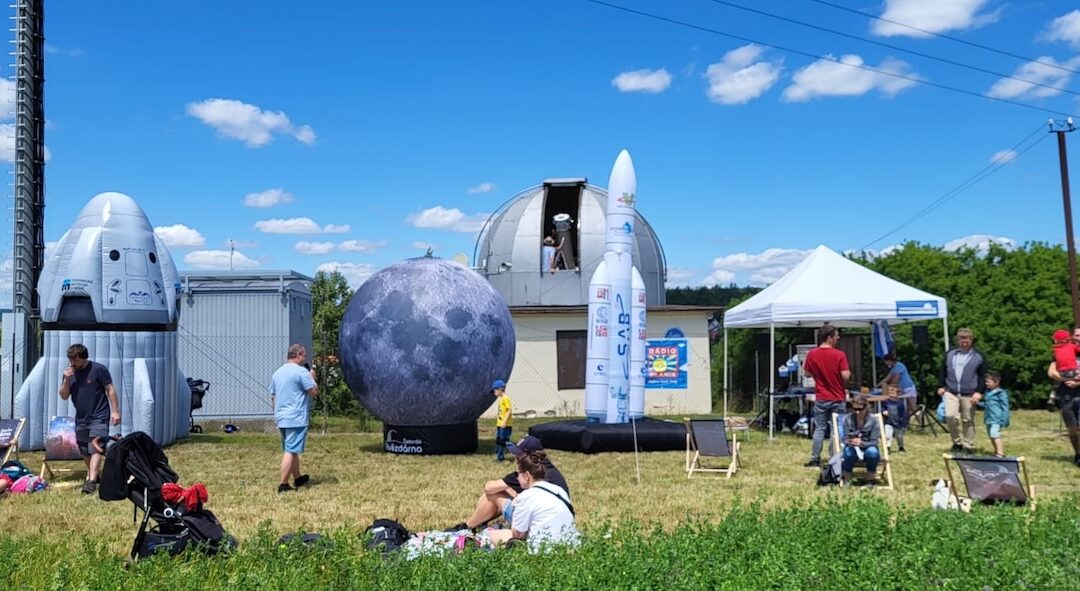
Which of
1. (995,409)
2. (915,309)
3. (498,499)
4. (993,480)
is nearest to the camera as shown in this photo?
(498,499)

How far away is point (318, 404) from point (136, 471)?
17989 millimetres

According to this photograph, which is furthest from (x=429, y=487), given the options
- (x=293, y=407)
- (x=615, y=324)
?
(x=615, y=324)

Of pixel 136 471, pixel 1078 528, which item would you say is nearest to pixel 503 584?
pixel 136 471

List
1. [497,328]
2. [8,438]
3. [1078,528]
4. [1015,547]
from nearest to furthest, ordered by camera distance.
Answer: [1015,547], [1078,528], [8,438], [497,328]

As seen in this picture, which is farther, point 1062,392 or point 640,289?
point 640,289

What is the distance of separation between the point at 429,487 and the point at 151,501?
4.20m

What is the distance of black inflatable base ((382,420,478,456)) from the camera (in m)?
13.4

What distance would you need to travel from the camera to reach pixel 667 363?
81.0ft

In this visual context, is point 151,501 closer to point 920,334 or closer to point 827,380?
point 827,380

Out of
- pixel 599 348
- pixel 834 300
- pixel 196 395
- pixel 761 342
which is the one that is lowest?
pixel 196 395

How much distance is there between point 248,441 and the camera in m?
16.3

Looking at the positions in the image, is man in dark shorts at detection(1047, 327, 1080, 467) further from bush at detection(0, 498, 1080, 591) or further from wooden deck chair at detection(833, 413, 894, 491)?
bush at detection(0, 498, 1080, 591)

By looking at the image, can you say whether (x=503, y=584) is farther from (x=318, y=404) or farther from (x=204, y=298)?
(x=318, y=404)

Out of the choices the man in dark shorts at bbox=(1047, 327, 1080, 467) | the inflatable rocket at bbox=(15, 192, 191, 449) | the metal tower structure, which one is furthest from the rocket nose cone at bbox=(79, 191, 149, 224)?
the man in dark shorts at bbox=(1047, 327, 1080, 467)
